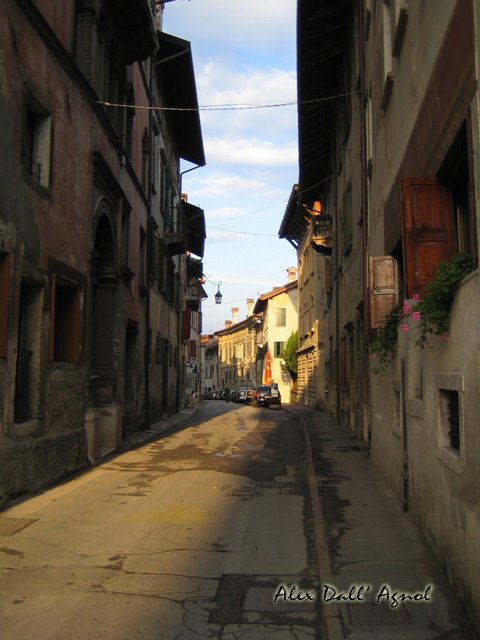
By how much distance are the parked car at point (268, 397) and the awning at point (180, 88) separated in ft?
53.6

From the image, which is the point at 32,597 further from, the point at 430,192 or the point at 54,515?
the point at 430,192

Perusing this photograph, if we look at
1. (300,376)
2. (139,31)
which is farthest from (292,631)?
(300,376)

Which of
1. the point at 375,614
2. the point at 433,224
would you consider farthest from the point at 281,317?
the point at 375,614

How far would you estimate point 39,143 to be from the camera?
31.1ft

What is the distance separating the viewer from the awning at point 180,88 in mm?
21094

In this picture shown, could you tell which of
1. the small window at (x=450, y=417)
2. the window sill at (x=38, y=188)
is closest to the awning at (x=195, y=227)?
the window sill at (x=38, y=188)

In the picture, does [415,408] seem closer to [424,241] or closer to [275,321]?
[424,241]

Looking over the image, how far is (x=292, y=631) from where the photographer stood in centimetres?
438

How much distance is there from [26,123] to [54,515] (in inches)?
213

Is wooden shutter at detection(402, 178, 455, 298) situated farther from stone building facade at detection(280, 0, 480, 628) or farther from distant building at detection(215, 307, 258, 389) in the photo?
distant building at detection(215, 307, 258, 389)

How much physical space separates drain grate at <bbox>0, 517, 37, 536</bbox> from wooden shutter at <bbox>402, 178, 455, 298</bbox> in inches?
190

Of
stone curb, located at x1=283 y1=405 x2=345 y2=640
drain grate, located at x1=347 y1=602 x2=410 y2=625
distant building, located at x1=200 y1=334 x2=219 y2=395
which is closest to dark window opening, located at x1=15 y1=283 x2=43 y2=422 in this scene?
stone curb, located at x1=283 y1=405 x2=345 y2=640

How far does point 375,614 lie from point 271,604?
788mm

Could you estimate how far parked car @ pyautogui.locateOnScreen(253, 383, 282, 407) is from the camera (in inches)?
1564
